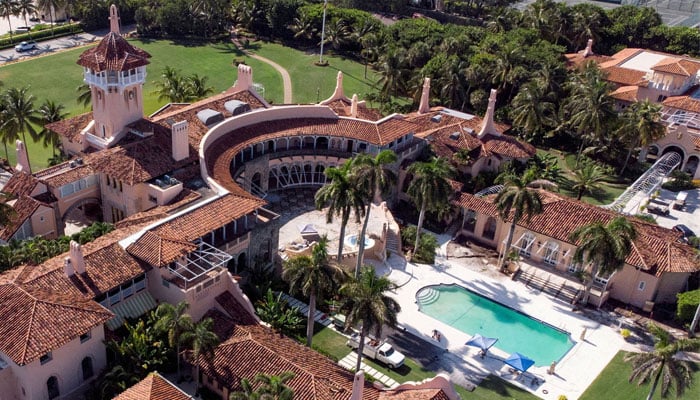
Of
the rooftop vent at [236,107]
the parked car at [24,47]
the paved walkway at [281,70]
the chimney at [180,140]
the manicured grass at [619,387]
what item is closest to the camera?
the manicured grass at [619,387]

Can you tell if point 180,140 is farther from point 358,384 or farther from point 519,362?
point 519,362

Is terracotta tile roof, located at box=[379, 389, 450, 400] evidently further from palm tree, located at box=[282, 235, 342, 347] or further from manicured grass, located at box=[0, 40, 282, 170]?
manicured grass, located at box=[0, 40, 282, 170]

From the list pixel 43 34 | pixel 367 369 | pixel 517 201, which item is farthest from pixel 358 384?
pixel 43 34

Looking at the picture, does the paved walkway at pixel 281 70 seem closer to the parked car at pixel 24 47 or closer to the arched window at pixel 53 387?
the parked car at pixel 24 47

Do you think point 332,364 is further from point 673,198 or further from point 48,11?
point 48,11

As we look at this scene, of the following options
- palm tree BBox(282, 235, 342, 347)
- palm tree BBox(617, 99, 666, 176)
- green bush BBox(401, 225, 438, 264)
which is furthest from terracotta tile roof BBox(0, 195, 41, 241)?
palm tree BBox(617, 99, 666, 176)

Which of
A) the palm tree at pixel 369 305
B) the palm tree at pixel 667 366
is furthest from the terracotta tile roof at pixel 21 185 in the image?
the palm tree at pixel 667 366

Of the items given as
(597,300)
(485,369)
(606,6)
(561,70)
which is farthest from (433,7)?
(485,369)

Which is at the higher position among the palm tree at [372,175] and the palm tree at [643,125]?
the palm tree at [372,175]
